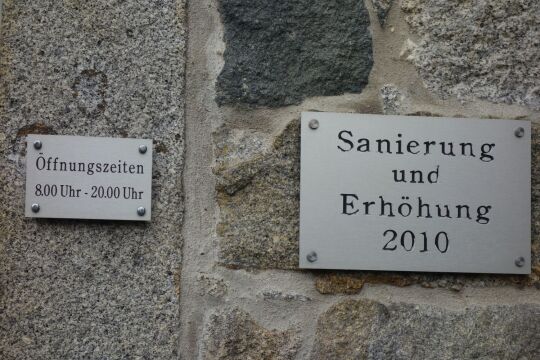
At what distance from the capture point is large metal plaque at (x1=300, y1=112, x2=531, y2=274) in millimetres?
1213

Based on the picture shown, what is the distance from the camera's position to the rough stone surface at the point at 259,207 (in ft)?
3.98

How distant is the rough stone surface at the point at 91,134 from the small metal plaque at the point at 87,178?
18 mm

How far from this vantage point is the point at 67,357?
115cm

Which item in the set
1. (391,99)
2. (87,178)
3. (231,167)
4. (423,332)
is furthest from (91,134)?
(423,332)

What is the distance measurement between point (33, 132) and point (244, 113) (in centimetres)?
35

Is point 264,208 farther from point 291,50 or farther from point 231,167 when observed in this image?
point 291,50

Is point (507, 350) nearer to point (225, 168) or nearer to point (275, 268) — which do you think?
point (275, 268)

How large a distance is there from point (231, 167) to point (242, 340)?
0.29 meters

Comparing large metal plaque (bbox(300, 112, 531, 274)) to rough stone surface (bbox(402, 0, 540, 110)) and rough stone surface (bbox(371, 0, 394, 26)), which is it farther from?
rough stone surface (bbox(371, 0, 394, 26))

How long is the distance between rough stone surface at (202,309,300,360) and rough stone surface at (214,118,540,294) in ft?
0.30

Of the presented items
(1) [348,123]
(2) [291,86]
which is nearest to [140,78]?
(2) [291,86]

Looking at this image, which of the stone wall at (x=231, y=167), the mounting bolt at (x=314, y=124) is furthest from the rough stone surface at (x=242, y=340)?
the mounting bolt at (x=314, y=124)

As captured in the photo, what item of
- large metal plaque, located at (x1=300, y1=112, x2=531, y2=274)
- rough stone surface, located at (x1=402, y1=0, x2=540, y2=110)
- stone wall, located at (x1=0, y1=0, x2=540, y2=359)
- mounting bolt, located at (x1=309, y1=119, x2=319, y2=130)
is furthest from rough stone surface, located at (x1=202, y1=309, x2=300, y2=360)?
rough stone surface, located at (x1=402, y1=0, x2=540, y2=110)

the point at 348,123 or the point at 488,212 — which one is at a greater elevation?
the point at 348,123
